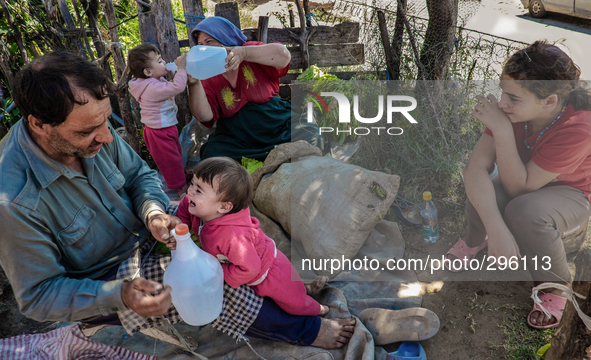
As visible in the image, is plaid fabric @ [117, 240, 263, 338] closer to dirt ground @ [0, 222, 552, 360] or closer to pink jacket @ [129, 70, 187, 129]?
dirt ground @ [0, 222, 552, 360]

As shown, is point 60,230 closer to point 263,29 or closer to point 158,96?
point 158,96

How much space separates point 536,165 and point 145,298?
2042 millimetres

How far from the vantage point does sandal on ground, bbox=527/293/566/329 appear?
2.17 metres

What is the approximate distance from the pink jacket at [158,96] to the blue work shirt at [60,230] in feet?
3.96

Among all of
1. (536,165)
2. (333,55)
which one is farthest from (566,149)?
(333,55)

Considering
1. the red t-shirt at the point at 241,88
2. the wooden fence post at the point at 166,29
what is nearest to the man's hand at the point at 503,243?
the red t-shirt at the point at 241,88

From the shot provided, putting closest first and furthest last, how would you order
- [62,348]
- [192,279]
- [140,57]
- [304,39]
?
[192,279] → [62,348] → [140,57] → [304,39]

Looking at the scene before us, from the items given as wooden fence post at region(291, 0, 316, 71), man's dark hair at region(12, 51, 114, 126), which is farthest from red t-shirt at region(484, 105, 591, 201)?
wooden fence post at region(291, 0, 316, 71)

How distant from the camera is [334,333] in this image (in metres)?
2.07

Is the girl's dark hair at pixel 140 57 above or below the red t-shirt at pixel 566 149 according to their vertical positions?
above

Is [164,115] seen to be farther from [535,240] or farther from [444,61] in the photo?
[535,240]

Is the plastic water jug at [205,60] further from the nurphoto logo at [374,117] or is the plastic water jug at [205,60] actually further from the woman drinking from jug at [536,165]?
the woman drinking from jug at [536,165]

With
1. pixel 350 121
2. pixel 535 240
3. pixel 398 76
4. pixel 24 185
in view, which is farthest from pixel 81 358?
pixel 398 76

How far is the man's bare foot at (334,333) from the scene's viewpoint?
2.05m
